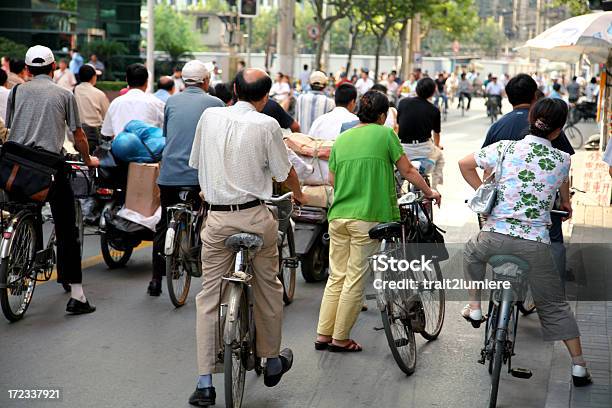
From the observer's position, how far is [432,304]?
7605 millimetres

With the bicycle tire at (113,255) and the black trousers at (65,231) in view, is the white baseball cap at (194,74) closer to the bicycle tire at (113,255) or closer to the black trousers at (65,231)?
the black trousers at (65,231)

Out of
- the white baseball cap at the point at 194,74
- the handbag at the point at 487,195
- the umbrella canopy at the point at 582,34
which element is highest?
the umbrella canopy at the point at 582,34

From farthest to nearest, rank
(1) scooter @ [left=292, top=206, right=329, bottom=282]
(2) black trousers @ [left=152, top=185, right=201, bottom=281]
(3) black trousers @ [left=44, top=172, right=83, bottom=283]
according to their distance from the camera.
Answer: (1) scooter @ [left=292, top=206, right=329, bottom=282], (2) black trousers @ [left=152, top=185, right=201, bottom=281], (3) black trousers @ [left=44, top=172, right=83, bottom=283]

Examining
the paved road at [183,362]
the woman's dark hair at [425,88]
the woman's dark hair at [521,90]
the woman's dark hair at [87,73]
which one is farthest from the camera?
the woman's dark hair at [87,73]

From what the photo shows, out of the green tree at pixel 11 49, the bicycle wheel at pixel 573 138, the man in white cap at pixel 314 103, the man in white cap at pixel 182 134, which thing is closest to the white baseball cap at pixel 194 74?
the man in white cap at pixel 182 134

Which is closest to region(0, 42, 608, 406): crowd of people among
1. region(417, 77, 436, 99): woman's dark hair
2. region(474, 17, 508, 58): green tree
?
region(417, 77, 436, 99): woman's dark hair

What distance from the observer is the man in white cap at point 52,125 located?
7.78 metres

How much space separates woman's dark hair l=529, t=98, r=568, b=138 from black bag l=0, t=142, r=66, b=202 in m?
3.53

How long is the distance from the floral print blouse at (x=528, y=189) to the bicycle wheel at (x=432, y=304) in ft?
4.19

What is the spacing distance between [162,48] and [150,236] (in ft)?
149

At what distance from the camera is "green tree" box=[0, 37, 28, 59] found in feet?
108

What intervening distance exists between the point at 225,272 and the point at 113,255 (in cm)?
453

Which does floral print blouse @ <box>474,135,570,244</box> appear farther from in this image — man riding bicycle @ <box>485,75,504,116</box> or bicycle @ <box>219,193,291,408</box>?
man riding bicycle @ <box>485,75,504,116</box>

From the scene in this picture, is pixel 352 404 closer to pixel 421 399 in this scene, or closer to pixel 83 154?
pixel 421 399
